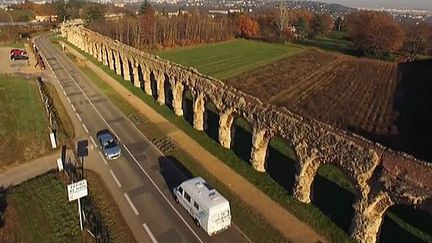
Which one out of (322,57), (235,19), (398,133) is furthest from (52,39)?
(398,133)

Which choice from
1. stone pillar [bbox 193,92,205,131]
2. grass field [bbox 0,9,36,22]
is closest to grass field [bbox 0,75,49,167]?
stone pillar [bbox 193,92,205,131]

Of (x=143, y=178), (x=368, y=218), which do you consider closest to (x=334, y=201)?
(x=368, y=218)

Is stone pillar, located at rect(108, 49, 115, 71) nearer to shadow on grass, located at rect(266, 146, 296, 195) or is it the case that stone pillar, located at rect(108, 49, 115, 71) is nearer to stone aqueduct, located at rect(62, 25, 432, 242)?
stone aqueduct, located at rect(62, 25, 432, 242)

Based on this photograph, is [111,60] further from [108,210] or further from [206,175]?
[108,210]

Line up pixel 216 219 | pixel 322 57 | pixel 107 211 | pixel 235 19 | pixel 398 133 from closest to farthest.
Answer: pixel 216 219, pixel 107 211, pixel 398 133, pixel 322 57, pixel 235 19

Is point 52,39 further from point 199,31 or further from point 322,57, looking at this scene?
point 322,57

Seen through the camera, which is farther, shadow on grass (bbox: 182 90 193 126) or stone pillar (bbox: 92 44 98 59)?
stone pillar (bbox: 92 44 98 59)
